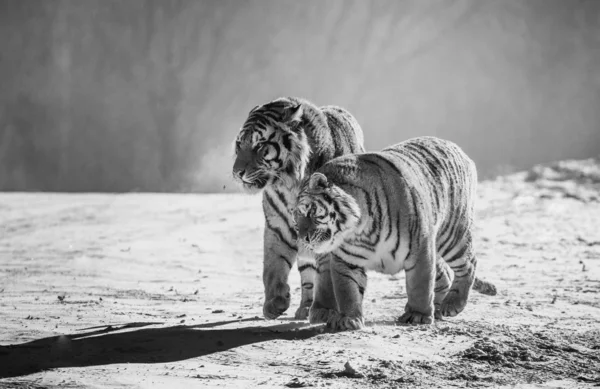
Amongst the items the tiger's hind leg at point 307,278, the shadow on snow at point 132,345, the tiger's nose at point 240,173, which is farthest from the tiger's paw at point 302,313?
the tiger's nose at point 240,173

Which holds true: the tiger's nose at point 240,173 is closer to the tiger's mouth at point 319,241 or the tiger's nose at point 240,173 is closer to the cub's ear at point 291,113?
the cub's ear at point 291,113

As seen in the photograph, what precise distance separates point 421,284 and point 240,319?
1321 millimetres

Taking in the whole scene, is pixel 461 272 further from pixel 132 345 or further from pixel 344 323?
pixel 132 345

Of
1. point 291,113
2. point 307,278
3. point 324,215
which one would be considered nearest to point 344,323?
point 324,215

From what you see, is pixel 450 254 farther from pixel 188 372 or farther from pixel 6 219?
pixel 6 219

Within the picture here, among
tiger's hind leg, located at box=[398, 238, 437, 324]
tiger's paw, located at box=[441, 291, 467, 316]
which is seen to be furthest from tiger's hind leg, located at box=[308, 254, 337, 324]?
tiger's paw, located at box=[441, 291, 467, 316]

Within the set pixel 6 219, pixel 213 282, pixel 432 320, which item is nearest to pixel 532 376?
pixel 432 320

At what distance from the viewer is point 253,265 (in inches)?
335

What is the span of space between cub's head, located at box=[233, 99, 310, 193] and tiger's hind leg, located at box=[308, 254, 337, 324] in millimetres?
584

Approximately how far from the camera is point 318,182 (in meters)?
4.55

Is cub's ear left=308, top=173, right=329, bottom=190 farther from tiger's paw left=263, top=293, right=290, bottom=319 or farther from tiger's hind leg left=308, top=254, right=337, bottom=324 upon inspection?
tiger's paw left=263, top=293, right=290, bottom=319

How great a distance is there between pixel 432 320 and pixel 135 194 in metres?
9.91

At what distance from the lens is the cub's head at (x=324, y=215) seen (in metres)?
4.51

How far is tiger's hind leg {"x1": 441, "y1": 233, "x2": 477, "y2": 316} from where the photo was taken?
215 inches
